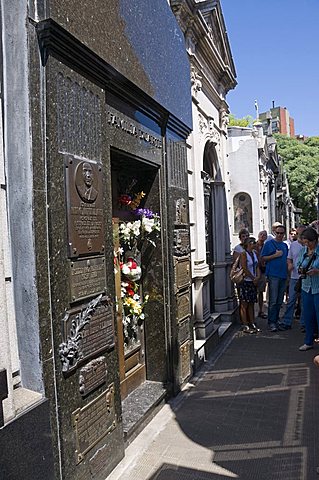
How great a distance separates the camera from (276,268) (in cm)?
830

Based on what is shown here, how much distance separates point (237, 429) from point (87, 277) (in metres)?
2.23

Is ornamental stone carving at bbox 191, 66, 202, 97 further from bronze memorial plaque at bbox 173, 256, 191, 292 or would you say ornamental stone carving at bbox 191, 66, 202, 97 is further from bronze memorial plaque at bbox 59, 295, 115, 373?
bronze memorial plaque at bbox 59, 295, 115, 373

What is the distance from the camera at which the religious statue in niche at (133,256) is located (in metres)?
4.58

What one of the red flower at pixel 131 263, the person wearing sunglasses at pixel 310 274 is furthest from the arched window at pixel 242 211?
the red flower at pixel 131 263

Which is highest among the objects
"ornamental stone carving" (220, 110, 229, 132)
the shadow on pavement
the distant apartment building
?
the distant apartment building

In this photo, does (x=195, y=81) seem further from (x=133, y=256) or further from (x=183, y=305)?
(x=183, y=305)

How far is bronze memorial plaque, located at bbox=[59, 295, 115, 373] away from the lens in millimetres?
2855

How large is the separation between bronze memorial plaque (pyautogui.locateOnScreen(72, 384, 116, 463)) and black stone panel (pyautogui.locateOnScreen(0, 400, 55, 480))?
384mm

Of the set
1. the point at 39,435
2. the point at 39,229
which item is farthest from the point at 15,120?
the point at 39,435

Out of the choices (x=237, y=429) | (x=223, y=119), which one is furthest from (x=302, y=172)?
(x=237, y=429)

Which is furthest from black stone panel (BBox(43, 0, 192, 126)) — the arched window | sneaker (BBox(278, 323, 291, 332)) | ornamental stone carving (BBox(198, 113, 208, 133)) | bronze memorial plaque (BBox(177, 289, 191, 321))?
the arched window

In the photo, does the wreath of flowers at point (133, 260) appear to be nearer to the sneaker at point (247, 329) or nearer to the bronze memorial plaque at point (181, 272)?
the bronze memorial plaque at point (181, 272)

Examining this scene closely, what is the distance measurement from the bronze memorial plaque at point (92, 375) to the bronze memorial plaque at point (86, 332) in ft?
0.21

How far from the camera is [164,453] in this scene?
12.3ft
